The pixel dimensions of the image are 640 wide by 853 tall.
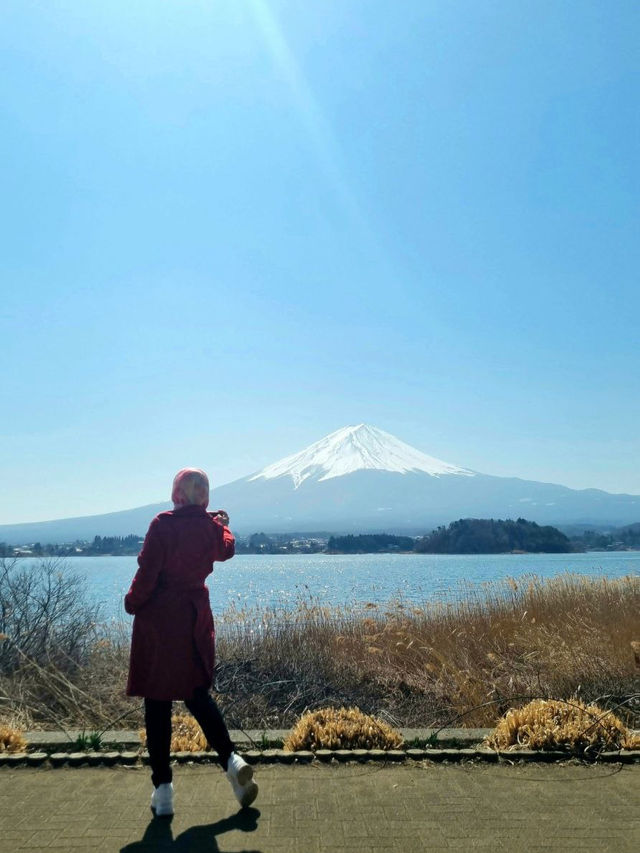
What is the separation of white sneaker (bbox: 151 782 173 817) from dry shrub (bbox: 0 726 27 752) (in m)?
1.16

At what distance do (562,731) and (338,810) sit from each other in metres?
1.43

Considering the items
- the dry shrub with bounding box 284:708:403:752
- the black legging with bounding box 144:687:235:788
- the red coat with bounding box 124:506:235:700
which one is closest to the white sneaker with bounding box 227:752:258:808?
the black legging with bounding box 144:687:235:788

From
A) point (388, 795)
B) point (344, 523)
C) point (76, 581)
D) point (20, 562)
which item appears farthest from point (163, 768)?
point (344, 523)

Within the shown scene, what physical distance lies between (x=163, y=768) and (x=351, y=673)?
475cm

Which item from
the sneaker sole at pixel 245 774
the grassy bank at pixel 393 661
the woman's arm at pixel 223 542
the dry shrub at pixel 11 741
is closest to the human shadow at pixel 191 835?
the sneaker sole at pixel 245 774

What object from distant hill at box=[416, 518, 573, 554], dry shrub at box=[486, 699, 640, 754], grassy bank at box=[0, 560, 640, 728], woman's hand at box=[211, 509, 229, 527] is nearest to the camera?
woman's hand at box=[211, 509, 229, 527]

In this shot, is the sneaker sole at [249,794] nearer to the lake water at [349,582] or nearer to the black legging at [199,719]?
the black legging at [199,719]

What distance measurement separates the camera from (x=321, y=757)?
366 centimetres

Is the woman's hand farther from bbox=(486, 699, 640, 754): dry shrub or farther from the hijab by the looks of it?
bbox=(486, 699, 640, 754): dry shrub

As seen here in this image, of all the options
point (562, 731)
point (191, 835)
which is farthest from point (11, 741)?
point (562, 731)

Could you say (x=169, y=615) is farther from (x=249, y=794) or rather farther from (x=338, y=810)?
(x=338, y=810)

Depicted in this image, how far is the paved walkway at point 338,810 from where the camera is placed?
2.74 metres

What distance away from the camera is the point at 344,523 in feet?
570

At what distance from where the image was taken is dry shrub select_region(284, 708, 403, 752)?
379 cm
